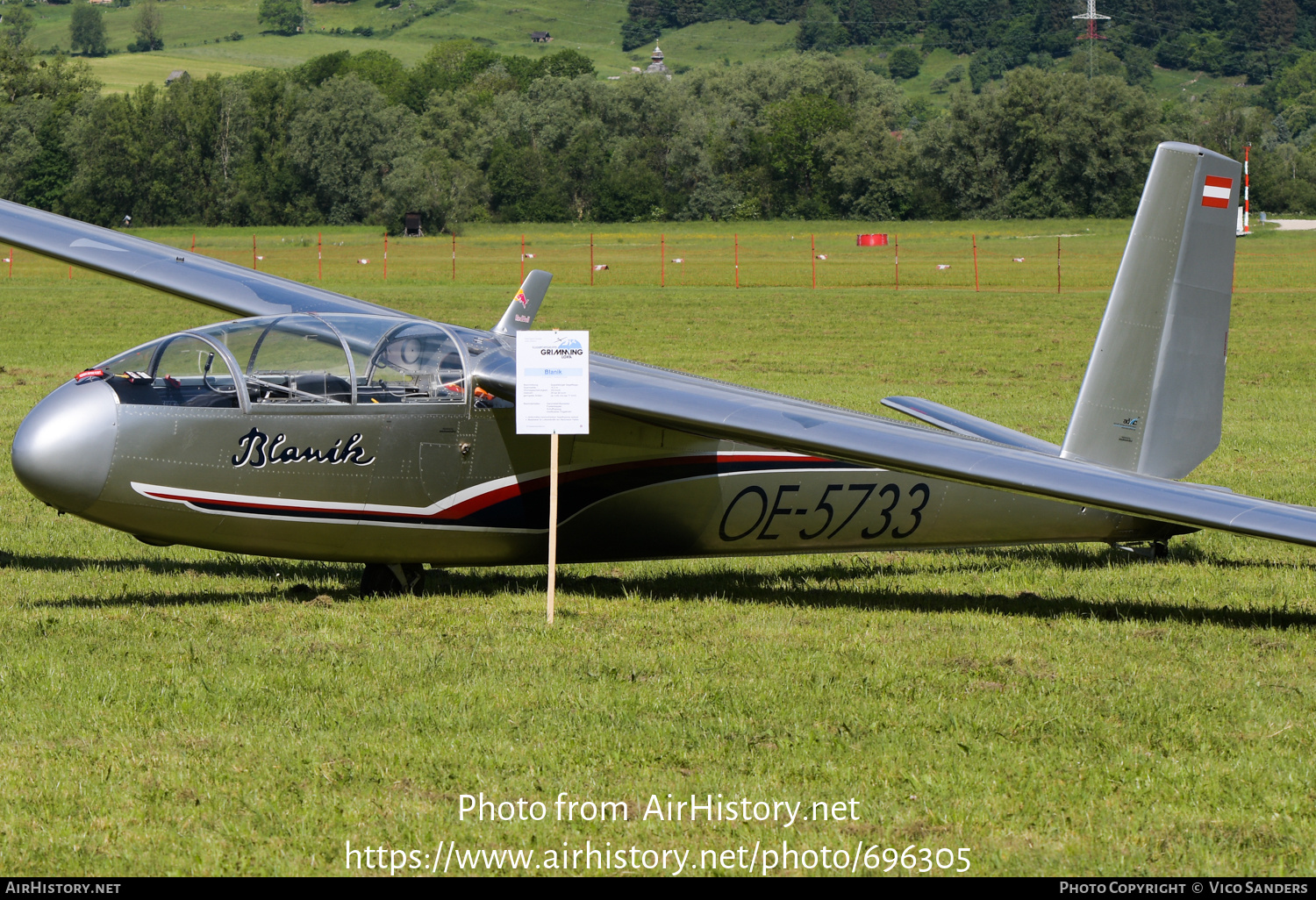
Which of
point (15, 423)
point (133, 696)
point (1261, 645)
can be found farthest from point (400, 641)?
point (15, 423)

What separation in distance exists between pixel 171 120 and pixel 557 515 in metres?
132

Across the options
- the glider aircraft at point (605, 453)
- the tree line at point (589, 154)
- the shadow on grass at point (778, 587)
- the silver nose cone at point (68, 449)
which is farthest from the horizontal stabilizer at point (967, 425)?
the tree line at point (589, 154)

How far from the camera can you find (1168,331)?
12367mm

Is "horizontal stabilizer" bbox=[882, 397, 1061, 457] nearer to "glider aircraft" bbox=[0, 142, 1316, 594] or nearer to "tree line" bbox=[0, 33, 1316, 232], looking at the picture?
"glider aircraft" bbox=[0, 142, 1316, 594]

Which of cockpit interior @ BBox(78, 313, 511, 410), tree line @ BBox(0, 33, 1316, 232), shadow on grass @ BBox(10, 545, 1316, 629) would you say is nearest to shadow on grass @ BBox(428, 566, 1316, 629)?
shadow on grass @ BBox(10, 545, 1316, 629)

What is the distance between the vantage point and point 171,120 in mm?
130750

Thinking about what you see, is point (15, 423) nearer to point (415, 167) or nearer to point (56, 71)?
point (415, 167)

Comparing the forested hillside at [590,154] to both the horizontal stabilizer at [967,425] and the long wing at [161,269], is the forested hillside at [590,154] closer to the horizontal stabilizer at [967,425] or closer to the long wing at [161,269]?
the long wing at [161,269]

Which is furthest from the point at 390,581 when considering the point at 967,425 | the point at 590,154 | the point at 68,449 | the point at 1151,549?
the point at 590,154

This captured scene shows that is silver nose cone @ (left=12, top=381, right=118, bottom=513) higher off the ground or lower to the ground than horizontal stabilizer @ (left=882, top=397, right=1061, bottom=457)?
higher

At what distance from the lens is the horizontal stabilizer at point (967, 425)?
12.9 metres

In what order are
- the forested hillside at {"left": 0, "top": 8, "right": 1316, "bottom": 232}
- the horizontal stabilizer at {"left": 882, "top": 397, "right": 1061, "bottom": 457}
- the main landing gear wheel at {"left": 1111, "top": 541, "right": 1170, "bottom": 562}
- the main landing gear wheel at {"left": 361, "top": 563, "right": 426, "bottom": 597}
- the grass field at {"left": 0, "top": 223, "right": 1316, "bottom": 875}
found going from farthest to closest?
the forested hillside at {"left": 0, "top": 8, "right": 1316, "bottom": 232} < the horizontal stabilizer at {"left": 882, "top": 397, "right": 1061, "bottom": 457} < the main landing gear wheel at {"left": 1111, "top": 541, "right": 1170, "bottom": 562} < the main landing gear wheel at {"left": 361, "top": 563, "right": 426, "bottom": 597} < the grass field at {"left": 0, "top": 223, "right": 1316, "bottom": 875}

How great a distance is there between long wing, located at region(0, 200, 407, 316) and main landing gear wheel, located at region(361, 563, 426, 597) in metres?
3.61

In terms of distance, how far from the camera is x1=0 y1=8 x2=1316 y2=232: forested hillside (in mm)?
117750
